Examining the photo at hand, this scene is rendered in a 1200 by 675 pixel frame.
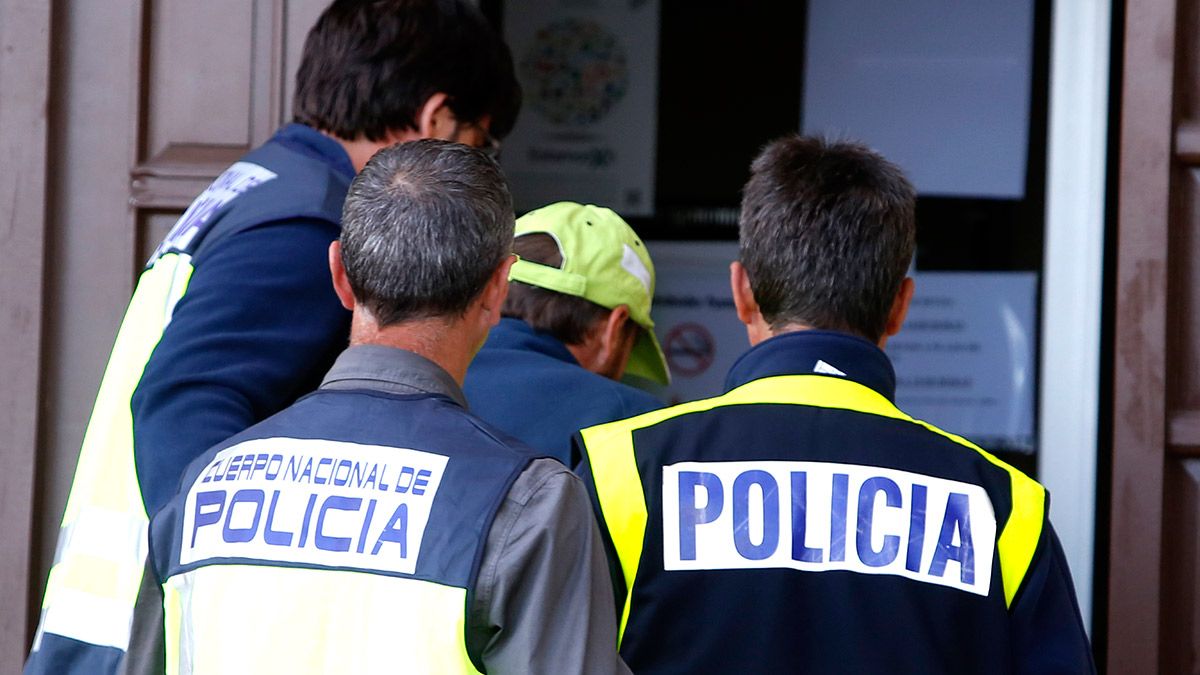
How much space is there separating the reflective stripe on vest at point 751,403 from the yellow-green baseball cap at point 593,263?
70 cm

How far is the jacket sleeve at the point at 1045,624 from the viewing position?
1.71 meters

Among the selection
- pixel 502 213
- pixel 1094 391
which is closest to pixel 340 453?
pixel 502 213

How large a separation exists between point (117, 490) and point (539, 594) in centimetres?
85

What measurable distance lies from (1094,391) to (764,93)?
1.83m

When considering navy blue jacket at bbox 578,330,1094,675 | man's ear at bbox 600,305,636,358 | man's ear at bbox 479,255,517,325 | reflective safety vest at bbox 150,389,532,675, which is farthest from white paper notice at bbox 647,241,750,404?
reflective safety vest at bbox 150,389,532,675

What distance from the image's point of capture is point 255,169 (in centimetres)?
220

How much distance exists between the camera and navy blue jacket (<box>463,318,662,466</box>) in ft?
7.23

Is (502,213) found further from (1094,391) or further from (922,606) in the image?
(1094,391)

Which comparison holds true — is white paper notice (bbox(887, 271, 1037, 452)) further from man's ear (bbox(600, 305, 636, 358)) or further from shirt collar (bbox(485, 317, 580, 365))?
shirt collar (bbox(485, 317, 580, 365))

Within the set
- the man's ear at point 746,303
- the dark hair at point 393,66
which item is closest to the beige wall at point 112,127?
the dark hair at point 393,66

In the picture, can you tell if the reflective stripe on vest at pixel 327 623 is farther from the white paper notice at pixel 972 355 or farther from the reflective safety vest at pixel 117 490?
the white paper notice at pixel 972 355

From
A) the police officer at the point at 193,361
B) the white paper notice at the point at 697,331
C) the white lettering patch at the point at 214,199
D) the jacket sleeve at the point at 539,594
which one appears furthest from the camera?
the white paper notice at the point at 697,331

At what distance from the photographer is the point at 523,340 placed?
2363 mm

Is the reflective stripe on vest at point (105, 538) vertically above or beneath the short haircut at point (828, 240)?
beneath
